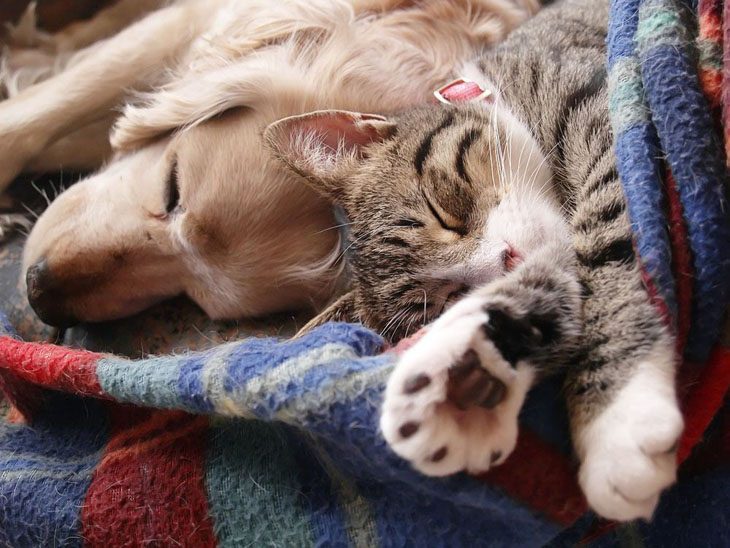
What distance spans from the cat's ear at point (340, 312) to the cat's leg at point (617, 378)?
0.38m

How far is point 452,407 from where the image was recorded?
2.31ft

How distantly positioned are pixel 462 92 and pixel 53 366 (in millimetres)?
860

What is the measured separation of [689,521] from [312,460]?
48cm

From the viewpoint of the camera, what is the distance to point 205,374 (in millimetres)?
862

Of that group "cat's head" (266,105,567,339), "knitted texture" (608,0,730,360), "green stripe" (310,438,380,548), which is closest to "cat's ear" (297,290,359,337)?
"cat's head" (266,105,567,339)

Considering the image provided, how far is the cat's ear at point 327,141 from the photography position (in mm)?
1192

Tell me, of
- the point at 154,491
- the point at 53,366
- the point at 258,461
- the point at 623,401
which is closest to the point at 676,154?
the point at 623,401

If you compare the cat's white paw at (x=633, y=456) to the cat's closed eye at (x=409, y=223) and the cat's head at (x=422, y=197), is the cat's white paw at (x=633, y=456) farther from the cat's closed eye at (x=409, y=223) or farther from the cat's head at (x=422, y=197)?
A: the cat's closed eye at (x=409, y=223)

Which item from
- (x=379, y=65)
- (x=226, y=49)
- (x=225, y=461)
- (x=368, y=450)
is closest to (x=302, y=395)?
(x=368, y=450)

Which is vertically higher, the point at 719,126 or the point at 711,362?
the point at 719,126

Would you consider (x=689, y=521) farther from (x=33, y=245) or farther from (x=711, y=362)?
(x=33, y=245)

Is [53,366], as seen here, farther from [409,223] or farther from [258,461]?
[409,223]

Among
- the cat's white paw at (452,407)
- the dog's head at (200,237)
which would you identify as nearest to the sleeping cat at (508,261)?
the cat's white paw at (452,407)

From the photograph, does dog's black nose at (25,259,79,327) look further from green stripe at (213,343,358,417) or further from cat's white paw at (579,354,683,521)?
cat's white paw at (579,354,683,521)
